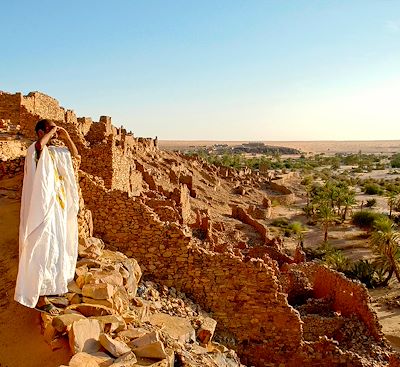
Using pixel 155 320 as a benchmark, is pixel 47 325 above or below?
Answer: above

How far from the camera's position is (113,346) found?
392 cm

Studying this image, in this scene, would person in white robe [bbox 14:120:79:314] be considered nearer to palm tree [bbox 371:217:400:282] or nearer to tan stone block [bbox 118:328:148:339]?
tan stone block [bbox 118:328:148:339]

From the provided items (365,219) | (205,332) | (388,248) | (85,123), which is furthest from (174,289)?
(365,219)

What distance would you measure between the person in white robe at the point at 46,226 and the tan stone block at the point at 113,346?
866 mm

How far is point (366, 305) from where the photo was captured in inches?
438

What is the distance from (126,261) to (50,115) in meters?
13.7

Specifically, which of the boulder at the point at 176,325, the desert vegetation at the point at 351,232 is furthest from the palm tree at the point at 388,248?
the boulder at the point at 176,325

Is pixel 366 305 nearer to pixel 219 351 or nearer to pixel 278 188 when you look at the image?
pixel 219 351

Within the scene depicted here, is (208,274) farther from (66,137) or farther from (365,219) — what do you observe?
(365,219)

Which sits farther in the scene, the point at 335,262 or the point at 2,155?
the point at 335,262

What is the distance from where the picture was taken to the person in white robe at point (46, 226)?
4590mm

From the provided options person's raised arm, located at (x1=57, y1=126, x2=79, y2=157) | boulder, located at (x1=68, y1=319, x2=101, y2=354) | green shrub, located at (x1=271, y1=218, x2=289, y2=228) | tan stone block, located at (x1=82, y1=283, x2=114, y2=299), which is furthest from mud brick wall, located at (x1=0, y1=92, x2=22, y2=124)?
green shrub, located at (x1=271, y1=218, x2=289, y2=228)

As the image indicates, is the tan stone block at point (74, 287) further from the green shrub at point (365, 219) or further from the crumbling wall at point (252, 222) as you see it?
the green shrub at point (365, 219)

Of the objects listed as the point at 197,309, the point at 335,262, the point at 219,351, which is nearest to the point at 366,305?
the point at 197,309
